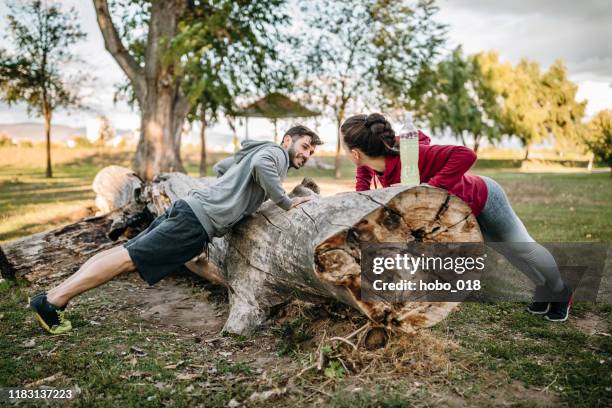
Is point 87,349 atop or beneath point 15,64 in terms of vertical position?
beneath

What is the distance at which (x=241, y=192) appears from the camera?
3861 mm

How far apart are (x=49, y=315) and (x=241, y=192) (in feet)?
6.08

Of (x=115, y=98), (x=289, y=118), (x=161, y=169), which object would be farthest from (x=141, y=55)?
(x=289, y=118)

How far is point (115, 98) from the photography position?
59.3 feet

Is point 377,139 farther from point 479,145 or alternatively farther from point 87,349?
point 479,145

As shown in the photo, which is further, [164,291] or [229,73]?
[229,73]

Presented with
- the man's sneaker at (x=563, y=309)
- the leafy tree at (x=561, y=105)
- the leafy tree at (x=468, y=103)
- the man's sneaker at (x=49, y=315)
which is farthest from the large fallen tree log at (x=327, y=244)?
the leafy tree at (x=561, y=105)

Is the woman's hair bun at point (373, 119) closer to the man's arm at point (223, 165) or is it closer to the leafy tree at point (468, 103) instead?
the man's arm at point (223, 165)

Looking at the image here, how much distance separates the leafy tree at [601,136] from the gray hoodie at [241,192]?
2378 centimetres

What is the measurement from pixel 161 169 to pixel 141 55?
4640mm

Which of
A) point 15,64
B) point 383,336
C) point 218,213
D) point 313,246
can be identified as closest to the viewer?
point 313,246

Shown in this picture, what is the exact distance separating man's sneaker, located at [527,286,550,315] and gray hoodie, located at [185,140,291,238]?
2.54 meters

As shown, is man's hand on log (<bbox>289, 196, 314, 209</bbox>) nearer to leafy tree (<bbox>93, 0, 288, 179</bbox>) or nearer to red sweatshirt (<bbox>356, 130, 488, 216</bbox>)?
red sweatshirt (<bbox>356, 130, 488, 216</bbox>)

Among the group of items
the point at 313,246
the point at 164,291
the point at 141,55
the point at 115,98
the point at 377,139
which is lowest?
the point at 164,291
